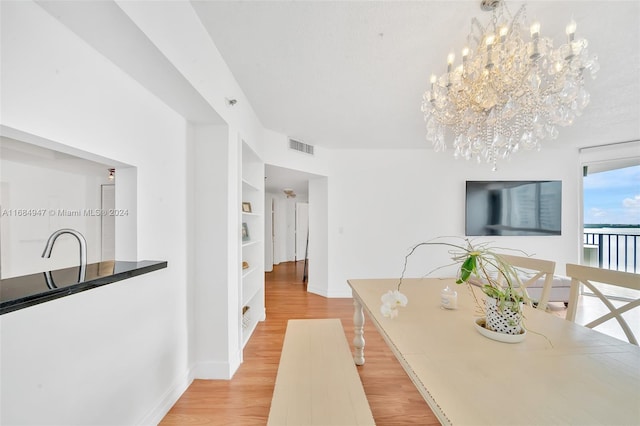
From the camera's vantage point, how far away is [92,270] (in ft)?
3.53

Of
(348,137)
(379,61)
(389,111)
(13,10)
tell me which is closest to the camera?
(13,10)

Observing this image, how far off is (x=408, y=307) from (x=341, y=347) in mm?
545

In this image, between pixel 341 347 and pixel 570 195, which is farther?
pixel 570 195

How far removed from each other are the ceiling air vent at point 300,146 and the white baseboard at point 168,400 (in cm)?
285

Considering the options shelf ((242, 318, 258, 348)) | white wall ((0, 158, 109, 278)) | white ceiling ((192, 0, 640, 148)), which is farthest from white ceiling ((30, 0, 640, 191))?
shelf ((242, 318, 258, 348))

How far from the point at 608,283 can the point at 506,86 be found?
1.29 m

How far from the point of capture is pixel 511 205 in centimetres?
406

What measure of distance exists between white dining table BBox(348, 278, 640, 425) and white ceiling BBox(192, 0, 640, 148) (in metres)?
1.72

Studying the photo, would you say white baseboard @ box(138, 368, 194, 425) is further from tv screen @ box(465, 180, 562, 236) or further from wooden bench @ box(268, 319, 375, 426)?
tv screen @ box(465, 180, 562, 236)

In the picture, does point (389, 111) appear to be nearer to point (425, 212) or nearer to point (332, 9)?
point (332, 9)

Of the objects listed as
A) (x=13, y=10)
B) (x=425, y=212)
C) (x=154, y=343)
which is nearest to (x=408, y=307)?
(x=154, y=343)

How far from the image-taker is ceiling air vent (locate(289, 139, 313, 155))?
3.51 m

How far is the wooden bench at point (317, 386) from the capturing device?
104cm

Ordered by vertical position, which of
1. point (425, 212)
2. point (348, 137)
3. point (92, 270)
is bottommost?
point (92, 270)
